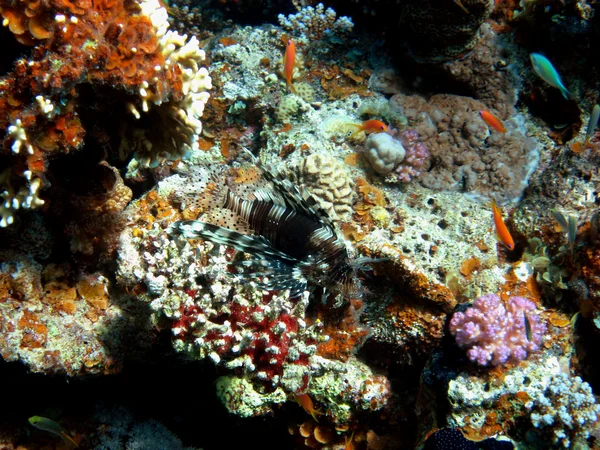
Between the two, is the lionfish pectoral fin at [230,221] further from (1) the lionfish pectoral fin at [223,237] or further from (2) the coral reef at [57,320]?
(2) the coral reef at [57,320]

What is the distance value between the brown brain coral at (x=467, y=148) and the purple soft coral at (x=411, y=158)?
0.70 ft

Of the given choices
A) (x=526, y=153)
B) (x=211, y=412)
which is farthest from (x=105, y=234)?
(x=526, y=153)

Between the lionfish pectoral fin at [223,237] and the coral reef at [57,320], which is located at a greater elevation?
the lionfish pectoral fin at [223,237]

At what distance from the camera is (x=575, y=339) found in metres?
3.69

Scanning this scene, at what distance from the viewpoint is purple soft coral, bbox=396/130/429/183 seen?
4.77m

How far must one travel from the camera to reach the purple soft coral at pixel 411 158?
477cm

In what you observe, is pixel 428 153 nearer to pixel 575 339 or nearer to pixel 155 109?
pixel 575 339

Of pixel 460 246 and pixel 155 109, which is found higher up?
pixel 155 109

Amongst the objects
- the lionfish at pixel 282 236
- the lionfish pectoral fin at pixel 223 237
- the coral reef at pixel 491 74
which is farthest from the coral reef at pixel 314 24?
the lionfish pectoral fin at pixel 223 237

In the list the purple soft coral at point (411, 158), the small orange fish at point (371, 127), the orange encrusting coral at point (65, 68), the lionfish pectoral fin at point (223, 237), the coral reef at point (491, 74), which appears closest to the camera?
the orange encrusting coral at point (65, 68)

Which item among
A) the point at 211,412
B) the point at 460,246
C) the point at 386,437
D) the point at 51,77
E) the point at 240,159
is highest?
the point at 51,77

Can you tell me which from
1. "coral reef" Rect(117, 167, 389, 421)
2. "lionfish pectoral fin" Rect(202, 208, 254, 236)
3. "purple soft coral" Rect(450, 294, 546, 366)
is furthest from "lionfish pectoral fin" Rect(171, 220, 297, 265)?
"purple soft coral" Rect(450, 294, 546, 366)

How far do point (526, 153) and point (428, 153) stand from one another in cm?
146

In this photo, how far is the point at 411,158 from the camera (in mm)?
4801
